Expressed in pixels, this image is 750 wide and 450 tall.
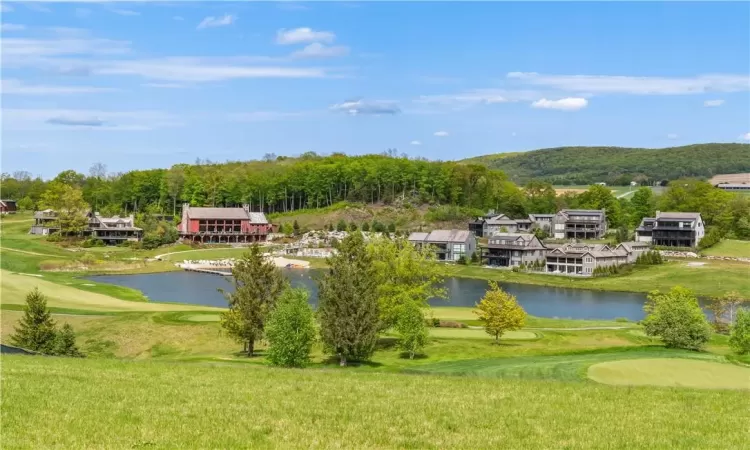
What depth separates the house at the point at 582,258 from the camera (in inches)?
3989

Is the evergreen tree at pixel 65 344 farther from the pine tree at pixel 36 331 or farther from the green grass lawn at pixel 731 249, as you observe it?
the green grass lawn at pixel 731 249

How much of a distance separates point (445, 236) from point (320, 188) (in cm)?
4418

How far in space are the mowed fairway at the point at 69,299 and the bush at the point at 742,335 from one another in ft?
129

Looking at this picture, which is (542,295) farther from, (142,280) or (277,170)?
(277,170)

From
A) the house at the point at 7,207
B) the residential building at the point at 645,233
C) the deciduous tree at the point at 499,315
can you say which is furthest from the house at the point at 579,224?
the house at the point at 7,207

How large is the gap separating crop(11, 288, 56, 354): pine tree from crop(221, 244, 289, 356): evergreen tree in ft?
29.1

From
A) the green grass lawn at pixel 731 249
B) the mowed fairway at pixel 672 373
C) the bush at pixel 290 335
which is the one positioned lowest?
the mowed fairway at pixel 672 373

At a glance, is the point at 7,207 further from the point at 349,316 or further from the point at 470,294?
the point at 349,316

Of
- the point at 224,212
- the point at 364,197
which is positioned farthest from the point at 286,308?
the point at 364,197

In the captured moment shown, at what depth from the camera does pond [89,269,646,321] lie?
2879 inches

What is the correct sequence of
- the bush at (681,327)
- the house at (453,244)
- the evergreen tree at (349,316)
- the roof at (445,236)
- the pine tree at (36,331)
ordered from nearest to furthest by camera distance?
1. the evergreen tree at (349,316)
2. the pine tree at (36,331)
3. the bush at (681,327)
4. the house at (453,244)
5. the roof at (445,236)

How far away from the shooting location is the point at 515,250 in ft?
360

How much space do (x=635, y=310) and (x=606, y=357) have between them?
41.7m

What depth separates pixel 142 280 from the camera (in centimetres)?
9244
